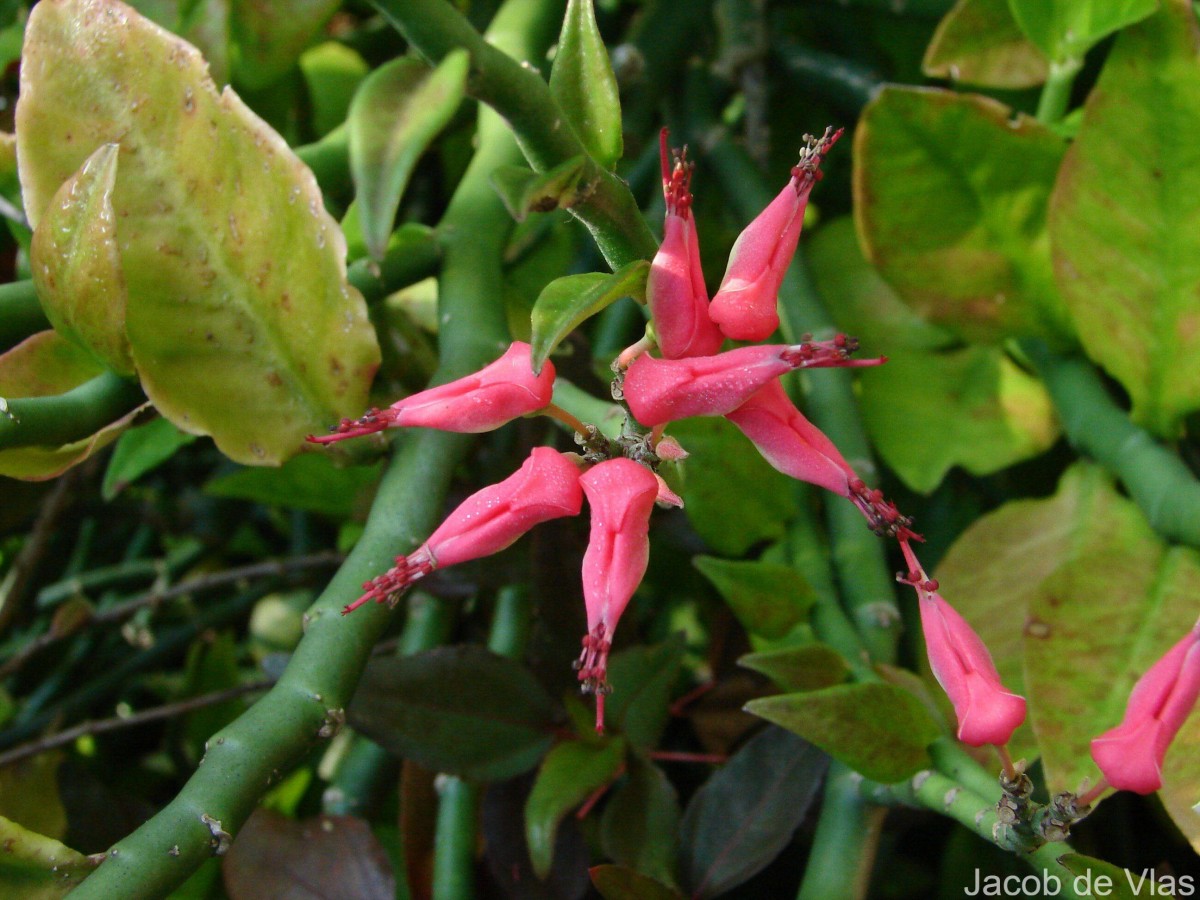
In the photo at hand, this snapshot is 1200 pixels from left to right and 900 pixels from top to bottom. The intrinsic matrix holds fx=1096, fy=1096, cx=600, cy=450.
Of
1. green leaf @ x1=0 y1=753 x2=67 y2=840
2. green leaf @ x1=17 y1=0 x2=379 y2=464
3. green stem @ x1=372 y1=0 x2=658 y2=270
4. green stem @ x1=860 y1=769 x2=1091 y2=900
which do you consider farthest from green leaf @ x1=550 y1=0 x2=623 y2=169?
green leaf @ x1=0 y1=753 x2=67 y2=840

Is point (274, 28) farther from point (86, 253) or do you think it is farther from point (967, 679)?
point (967, 679)

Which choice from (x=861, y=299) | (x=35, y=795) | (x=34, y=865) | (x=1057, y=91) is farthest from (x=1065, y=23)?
(x=35, y=795)

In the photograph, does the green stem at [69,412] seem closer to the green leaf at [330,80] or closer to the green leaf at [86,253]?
the green leaf at [86,253]

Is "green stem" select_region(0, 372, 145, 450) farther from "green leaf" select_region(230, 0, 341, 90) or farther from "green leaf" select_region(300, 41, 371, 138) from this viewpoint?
"green leaf" select_region(300, 41, 371, 138)

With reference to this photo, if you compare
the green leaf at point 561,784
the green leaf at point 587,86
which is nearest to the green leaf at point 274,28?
the green leaf at point 587,86

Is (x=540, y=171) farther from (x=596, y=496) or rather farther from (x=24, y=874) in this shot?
(x=24, y=874)

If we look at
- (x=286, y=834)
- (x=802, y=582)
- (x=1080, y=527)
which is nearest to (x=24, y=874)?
(x=286, y=834)
